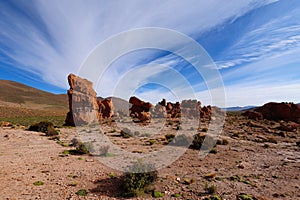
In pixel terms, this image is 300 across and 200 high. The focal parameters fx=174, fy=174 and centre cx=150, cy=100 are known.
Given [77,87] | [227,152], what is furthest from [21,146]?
[77,87]

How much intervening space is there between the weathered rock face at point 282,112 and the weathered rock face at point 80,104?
4718 cm

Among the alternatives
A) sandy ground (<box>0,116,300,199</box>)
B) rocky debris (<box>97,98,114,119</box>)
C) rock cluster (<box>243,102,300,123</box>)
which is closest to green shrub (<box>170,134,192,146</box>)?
sandy ground (<box>0,116,300,199</box>)

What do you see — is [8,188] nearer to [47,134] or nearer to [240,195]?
[240,195]

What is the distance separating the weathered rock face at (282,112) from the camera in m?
45.6

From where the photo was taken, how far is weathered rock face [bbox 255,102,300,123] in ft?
150

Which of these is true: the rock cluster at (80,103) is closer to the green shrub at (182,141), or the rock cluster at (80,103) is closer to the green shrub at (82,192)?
the green shrub at (182,141)

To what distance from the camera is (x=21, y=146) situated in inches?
528

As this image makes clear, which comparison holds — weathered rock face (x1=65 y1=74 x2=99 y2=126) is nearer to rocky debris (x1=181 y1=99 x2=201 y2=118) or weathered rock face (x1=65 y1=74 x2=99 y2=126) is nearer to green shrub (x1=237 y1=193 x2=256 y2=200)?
rocky debris (x1=181 y1=99 x2=201 y2=118)

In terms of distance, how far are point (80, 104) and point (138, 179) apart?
26733 mm

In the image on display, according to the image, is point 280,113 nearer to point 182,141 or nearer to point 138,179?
point 182,141

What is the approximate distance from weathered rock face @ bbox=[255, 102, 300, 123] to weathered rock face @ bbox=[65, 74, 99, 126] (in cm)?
4718

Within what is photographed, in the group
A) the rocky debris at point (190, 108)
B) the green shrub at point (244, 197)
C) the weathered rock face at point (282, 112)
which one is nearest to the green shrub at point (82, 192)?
the green shrub at point (244, 197)

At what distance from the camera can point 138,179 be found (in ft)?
23.2

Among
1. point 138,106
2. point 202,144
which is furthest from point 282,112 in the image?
point 202,144
